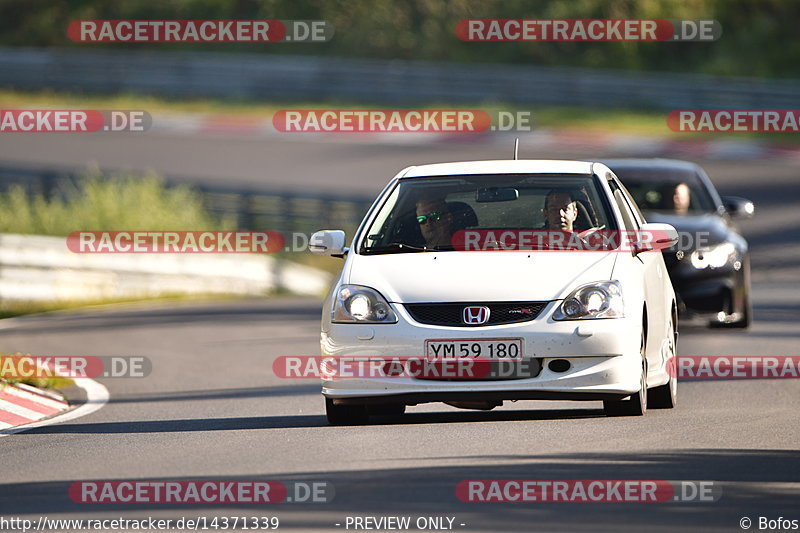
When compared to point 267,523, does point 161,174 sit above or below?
above

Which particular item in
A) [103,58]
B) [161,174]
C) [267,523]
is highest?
[103,58]

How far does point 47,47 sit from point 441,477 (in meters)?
48.8

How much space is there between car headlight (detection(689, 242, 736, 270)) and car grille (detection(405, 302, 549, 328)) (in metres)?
6.98

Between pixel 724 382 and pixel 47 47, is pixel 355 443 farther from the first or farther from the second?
pixel 47 47

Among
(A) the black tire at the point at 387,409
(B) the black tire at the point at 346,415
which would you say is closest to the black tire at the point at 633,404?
(A) the black tire at the point at 387,409

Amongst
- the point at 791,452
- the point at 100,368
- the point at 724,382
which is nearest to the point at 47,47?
the point at 100,368

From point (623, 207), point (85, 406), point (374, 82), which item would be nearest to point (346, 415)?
point (623, 207)

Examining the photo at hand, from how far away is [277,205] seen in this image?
2900cm

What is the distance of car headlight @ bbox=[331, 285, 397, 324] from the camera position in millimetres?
9703

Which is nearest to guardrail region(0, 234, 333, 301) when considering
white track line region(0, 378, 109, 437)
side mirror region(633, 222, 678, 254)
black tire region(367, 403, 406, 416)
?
white track line region(0, 378, 109, 437)

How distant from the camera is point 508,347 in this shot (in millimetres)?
9477

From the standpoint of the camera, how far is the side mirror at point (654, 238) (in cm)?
1045

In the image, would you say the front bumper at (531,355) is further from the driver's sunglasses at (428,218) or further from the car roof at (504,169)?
the car roof at (504,169)

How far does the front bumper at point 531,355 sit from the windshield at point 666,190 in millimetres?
7290
